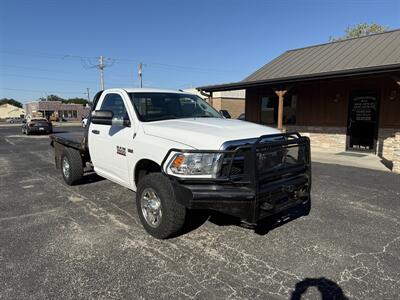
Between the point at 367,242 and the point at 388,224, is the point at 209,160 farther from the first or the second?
the point at 388,224

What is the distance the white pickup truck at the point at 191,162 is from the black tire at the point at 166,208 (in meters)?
0.01

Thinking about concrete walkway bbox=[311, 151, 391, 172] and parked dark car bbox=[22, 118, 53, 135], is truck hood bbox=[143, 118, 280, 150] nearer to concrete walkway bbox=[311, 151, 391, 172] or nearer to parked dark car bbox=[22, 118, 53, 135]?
concrete walkway bbox=[311, 151, 391, 172]

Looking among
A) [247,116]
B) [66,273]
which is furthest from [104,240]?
[247,116]

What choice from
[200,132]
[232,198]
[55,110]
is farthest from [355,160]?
[55,110]

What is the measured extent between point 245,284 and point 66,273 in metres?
1.80

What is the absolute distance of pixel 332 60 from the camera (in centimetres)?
1265

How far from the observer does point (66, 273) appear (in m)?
3.06

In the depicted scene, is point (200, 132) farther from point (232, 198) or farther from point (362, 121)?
point (362, 121)

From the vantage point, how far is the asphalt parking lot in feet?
9.20

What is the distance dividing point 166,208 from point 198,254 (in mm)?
639

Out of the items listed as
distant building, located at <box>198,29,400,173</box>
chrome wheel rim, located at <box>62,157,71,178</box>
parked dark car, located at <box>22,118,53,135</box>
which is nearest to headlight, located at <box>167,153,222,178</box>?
chrome wheel rim, located at <box>62,157,71,178</box>

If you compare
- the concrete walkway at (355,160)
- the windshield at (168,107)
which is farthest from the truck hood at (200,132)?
the concrete walkway at (355,160)

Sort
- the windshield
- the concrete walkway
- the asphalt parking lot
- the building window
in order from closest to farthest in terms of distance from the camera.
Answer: the asphalt parking lot < the windshield < the concrete walkway < the building window

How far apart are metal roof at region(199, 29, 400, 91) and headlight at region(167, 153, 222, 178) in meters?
7.65
